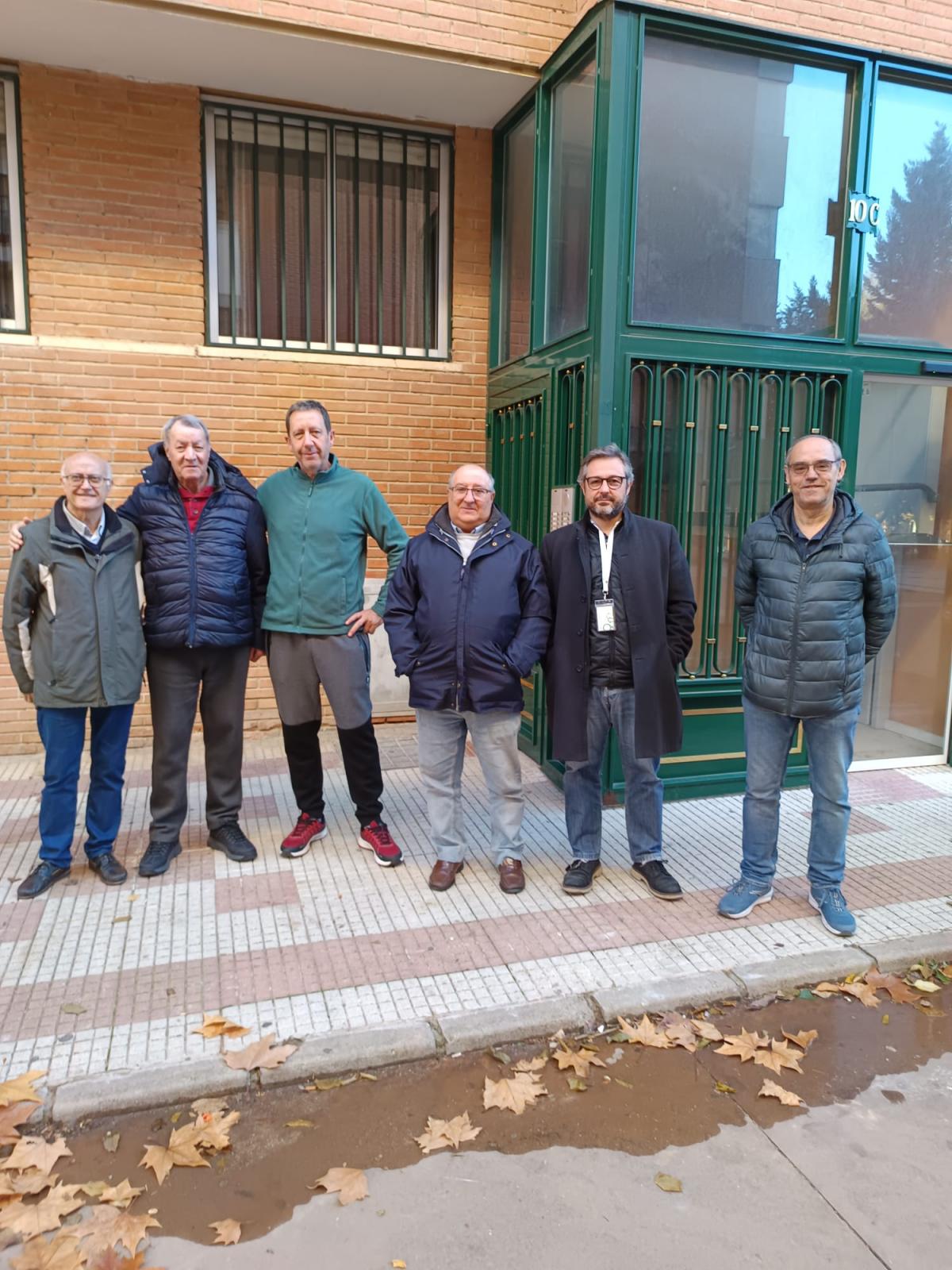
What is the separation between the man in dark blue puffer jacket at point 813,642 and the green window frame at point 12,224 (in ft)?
17.1

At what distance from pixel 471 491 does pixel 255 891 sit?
2152 mm

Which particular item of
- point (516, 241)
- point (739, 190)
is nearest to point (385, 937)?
point (739, 190)

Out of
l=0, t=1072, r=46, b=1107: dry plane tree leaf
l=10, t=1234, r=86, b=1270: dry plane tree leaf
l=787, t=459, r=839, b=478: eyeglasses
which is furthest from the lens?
l=787, t=459, r=839, b=478: eyeglasses

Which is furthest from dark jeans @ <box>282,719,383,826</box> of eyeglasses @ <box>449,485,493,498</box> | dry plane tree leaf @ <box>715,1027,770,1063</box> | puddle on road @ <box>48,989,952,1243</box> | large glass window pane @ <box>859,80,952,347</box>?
large glass window pane @ <box>859,80,952,347</box>

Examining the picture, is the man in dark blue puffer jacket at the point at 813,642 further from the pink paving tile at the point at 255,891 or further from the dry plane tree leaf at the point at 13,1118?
the dry plane tree leaf at the point at 13,1118

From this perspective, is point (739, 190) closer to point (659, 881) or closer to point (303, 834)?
point (659, 881)

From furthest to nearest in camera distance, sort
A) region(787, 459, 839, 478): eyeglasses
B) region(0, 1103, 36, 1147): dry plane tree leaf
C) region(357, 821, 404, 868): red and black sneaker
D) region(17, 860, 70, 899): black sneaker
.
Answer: region(357, 821, 404, 868): red and black sneaker
region(17, 860, 70, 899): black sneaker
region(787, 459, 839, 478): eyeglasses
region(0, 1103, 36, 1147): dry plane tree leaf

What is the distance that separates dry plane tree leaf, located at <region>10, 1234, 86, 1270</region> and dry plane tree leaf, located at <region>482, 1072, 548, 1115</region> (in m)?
1.21

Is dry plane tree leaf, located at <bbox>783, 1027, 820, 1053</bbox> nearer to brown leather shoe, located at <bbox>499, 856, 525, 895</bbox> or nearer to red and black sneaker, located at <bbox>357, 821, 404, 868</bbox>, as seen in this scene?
brown leather shoe, located at <bbox>499, 856, 525, 895</bbox>

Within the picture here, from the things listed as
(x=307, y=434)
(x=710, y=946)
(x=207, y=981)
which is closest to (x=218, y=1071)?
(x=207, y=981)

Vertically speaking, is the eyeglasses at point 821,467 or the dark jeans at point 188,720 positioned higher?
the eyeglasses at point 821,467

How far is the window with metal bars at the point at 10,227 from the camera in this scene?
19.9 ft

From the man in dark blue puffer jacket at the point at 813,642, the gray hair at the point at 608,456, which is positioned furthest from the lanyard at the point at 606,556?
the man in dark blue puffer jacket at the point at 813,642

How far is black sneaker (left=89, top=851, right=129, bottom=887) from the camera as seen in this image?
4293 mm
